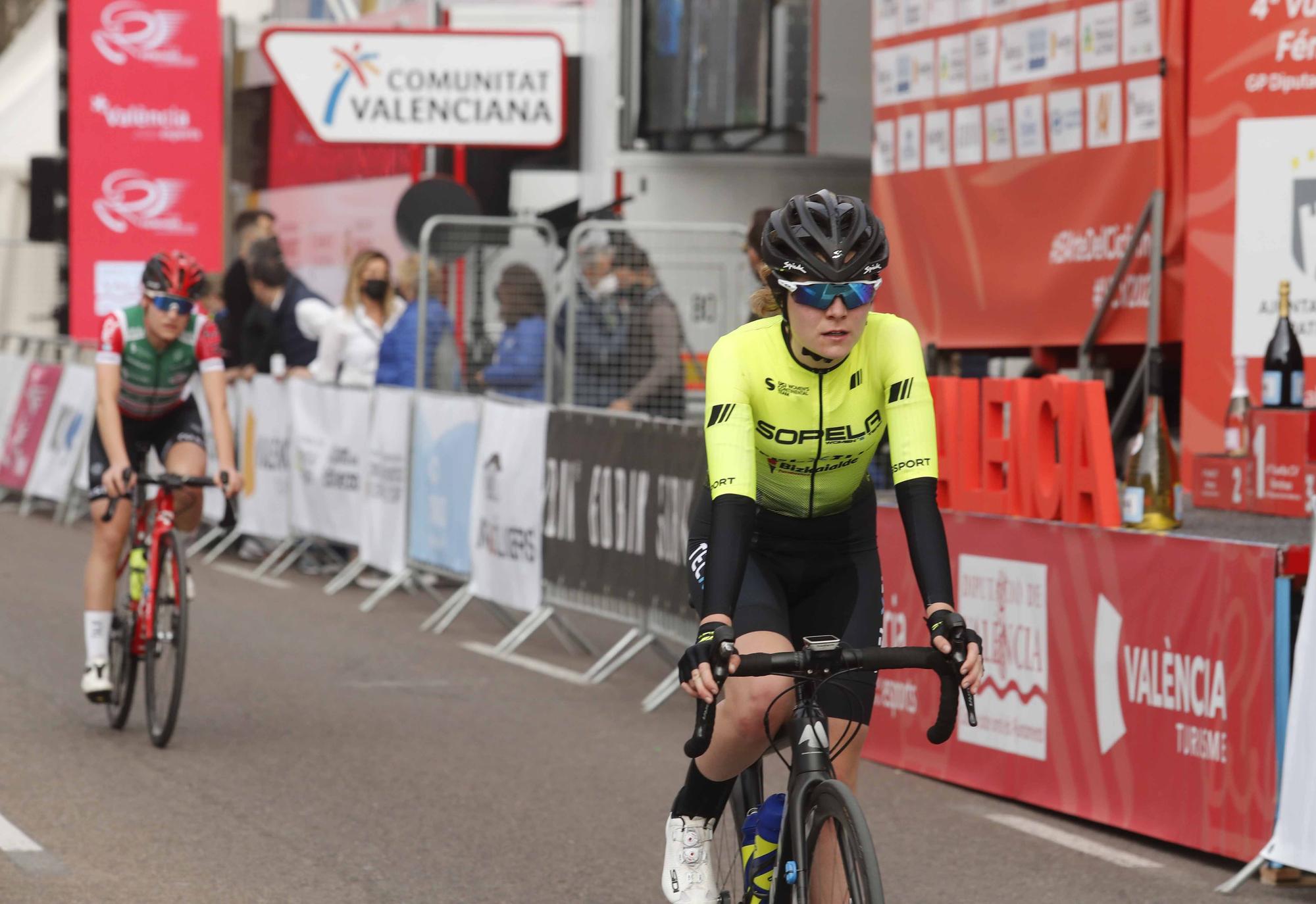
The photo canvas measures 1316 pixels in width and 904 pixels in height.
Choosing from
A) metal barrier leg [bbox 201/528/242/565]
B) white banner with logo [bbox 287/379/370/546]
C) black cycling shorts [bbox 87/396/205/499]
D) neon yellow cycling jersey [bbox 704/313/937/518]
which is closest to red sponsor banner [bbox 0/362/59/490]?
metal barrier leg [bbox 201/528/242/565]

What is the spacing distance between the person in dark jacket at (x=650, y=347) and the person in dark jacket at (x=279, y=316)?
3.20m

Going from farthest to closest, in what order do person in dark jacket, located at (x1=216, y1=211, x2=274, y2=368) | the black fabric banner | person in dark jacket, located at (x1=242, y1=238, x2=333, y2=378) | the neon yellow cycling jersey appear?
person in dark jacket, located at (x1=216, y1=211, x2=274, y2=368) → person in dark jacket, located at (x1=242, y1=238, x2=333, y2=378) → the black fabric banner → the neon yellow cycling jersey

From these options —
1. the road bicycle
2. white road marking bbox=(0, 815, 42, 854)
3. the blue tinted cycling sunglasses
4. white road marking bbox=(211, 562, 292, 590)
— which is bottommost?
white road marking bbox=(0, 815, 42, 854)

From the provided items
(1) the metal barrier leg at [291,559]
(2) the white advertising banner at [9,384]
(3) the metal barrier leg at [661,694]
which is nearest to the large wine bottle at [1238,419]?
(3) the metal barrier leg at [661,694]

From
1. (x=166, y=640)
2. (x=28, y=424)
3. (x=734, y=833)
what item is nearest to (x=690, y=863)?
(x=734, y=833)

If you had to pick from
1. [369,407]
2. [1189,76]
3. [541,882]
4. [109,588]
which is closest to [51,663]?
[109,588]

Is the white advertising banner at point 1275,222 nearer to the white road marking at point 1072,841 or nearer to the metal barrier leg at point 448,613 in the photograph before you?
the white road marking at point 1072,841

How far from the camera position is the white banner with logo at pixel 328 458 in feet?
46.9

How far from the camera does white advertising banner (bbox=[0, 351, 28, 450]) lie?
821 inches

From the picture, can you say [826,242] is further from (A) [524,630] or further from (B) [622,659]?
(A) [524,630]

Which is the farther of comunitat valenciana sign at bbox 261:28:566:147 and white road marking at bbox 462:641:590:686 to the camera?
comunitat valenciana sign at bbox 261:28:566:147

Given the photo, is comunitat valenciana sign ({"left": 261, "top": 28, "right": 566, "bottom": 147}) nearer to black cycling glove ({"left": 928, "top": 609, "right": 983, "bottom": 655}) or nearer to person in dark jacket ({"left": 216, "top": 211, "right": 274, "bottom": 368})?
person in dark jacket ({"left": 216, "top": 211, "right": 274, "bottom": 368})

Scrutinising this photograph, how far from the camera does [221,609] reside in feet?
43.1

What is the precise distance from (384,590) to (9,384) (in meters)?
9.43
